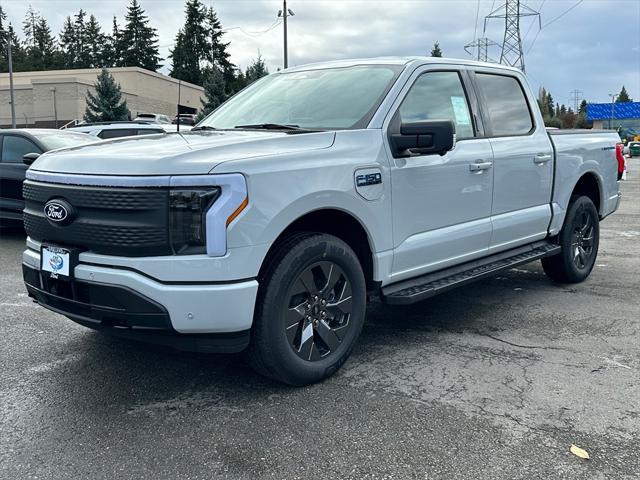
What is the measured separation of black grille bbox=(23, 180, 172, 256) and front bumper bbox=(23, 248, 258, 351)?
0.13 m

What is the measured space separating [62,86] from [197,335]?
51281 mm

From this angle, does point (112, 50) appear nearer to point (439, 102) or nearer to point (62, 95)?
point (62, 95)

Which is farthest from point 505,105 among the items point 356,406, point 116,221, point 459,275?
point 116,221

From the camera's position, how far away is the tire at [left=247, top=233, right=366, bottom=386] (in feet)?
10.9

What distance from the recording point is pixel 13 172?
8.80 m

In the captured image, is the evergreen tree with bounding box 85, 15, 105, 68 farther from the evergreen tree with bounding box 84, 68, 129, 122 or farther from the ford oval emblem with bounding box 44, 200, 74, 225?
the ford oval emblem with bounding box 44, 200, 74, 225

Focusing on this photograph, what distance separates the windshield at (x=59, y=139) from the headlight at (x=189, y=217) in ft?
20.3

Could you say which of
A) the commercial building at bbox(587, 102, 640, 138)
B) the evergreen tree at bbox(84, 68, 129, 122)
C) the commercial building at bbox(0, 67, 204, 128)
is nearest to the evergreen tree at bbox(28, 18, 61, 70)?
the commercial building at bbox(0, 67, 204, 128)

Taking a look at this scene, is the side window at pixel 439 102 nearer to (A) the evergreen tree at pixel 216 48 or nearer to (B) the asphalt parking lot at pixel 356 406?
→ (B) the asphalt parking lot at pixel 356 406

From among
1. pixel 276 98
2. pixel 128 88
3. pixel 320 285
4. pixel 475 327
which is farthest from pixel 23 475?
pixel 128 88

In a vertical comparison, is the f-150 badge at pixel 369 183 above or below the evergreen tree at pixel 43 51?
below

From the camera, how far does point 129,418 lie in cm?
328

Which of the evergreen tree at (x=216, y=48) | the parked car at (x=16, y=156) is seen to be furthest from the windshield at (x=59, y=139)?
the evergreen tree at (x=216, y=48)

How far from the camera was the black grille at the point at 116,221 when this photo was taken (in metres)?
3.08
